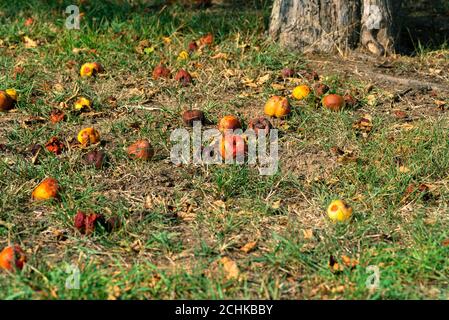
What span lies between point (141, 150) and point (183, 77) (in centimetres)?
124

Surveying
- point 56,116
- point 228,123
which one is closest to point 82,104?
point 56,116

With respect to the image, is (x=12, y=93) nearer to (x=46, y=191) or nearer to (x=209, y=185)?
(x=46, y=191)

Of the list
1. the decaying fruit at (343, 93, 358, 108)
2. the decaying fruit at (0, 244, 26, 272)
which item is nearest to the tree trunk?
the decaying fruit at (343, 93, 358, 108)

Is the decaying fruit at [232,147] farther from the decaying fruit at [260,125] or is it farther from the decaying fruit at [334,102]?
the decaying fruit at [334,102]

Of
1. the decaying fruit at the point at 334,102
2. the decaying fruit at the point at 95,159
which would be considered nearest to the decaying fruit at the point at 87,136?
the decaying fruit at the point at 95,159

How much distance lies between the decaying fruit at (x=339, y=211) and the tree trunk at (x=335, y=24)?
2.46 m

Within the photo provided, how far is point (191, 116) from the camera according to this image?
17.3 feet

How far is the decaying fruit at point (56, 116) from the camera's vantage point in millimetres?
5379

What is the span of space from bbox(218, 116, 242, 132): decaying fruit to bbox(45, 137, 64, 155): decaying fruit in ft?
3.42

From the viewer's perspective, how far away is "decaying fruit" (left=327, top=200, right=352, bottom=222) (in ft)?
13.7

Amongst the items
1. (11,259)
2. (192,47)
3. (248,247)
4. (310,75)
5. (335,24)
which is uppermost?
(335,24)

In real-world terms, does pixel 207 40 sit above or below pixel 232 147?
above

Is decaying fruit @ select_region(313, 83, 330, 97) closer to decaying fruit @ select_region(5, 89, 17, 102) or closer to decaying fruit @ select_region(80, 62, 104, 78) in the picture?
decaying fruit @ select_region(80, 62, 104, 78)
